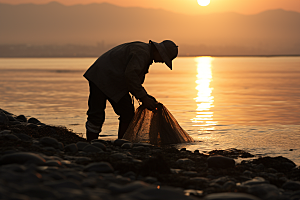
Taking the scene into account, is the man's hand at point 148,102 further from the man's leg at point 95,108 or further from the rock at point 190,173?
the rock at point 190,173

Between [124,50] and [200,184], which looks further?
[124,50]

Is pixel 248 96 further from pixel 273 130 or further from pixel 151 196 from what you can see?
pixel 151 196

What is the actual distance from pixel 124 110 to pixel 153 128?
1.82ft

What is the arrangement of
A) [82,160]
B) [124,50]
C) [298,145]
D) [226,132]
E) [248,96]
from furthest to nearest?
[248,96], [226,132], [298,145], [124,50], [82,160]

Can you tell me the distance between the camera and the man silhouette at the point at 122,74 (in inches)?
225

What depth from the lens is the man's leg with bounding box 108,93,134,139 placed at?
617 centimetres

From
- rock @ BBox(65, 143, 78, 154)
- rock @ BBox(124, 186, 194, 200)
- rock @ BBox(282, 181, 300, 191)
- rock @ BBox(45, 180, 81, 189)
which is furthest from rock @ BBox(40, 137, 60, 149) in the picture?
rock @ BBox(282, 181, 300, 191)

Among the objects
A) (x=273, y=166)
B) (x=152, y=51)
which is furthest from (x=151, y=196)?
(x=152, y=51)

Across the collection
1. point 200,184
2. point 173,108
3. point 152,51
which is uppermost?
point 152,51

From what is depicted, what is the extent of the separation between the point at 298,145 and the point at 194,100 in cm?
684

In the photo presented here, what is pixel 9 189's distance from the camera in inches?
105

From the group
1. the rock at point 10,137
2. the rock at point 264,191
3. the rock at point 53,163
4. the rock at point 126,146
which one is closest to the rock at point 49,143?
the rock at point 10,137

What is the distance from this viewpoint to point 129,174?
389 cm

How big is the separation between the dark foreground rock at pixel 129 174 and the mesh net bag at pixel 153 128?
560mm
